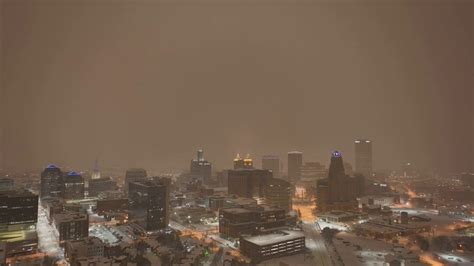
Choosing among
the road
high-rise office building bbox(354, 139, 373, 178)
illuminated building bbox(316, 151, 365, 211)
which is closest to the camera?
the road

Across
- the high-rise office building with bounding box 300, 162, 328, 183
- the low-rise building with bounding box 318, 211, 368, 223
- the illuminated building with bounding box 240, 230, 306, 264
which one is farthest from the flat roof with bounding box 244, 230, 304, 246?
the high-rise office building with bounding box 300, 162, 328, 183

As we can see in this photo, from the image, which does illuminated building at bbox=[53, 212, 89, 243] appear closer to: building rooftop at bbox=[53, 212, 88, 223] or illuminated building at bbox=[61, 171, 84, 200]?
building rooftop at bbox=[53, 212, 88, 223]

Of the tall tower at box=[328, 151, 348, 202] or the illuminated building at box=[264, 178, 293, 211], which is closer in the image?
the illuminated building at box=[264, 178, 293, 211]

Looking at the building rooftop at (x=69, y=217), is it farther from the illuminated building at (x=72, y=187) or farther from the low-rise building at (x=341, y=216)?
the low-rise building at (x=341, y=216)

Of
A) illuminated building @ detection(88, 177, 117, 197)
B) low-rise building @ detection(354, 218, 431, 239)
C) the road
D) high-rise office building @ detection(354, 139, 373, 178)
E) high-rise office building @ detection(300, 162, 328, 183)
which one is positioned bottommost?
the road

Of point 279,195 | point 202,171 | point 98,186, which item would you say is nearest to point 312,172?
point 202,171

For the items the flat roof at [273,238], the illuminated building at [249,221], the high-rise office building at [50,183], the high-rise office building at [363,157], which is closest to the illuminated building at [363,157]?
the high-rise office building at [363,157]

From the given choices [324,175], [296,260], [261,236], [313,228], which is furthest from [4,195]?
[324,175]

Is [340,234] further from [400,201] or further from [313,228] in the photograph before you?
[400,201]
